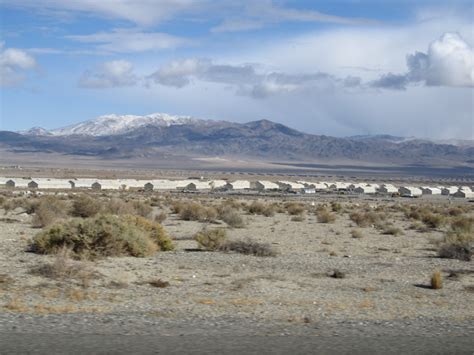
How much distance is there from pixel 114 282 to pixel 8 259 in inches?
207

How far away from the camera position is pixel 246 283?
68.8 feet

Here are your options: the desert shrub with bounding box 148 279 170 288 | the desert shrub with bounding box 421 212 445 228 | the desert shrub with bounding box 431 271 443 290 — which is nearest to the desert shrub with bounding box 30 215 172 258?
the desert shrub with bounding box 148 279 170 288

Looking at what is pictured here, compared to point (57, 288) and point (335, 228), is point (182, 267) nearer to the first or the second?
point (57, 288)

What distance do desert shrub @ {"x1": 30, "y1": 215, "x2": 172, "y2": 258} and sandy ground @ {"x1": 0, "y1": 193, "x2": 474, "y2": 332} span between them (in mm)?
633

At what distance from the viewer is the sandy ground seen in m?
16.8

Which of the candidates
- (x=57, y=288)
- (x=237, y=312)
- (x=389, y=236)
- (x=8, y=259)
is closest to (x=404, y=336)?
(x=237, y=312)

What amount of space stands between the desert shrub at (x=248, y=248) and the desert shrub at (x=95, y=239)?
332 cm

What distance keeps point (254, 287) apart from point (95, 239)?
23.7 feet

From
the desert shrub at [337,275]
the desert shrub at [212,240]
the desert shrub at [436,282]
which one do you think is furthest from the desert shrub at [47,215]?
the desert shrub at [436,282]

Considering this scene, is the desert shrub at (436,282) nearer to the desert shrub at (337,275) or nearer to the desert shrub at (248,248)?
the desert shrub at (337,275)

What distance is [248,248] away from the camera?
28.7 metres

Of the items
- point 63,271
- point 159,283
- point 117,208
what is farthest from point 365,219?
point 63,271

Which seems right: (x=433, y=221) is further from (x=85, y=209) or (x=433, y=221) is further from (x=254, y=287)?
(x=254, y=287)

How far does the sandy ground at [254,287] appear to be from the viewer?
1675 cm
